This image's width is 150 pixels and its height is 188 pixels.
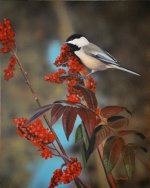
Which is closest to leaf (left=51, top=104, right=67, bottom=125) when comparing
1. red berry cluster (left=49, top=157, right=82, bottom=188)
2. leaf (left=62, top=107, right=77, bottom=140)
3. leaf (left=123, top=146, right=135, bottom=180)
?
leaf (left=62, top=107, right=77, bottom=140)

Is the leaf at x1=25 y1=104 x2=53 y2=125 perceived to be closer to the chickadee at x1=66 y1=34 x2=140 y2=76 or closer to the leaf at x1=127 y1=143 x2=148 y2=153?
the chickadee at x1=66 y1=34 x2=140 y2=76

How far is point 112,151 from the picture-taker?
83.4 inches

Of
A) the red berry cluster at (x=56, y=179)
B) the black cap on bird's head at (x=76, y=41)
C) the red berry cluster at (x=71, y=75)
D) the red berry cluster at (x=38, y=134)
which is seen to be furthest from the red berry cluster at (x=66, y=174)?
the black cap on bird's head at (x=76, y=41)

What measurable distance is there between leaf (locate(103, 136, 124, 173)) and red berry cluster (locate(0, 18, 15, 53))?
810 millimetres

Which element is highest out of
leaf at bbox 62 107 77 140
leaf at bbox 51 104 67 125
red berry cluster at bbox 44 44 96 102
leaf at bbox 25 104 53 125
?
red berry cluster at bbox 44 44 96 102

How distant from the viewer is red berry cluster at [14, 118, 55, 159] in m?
2.11

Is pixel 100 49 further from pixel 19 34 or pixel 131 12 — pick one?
pixel 19 34

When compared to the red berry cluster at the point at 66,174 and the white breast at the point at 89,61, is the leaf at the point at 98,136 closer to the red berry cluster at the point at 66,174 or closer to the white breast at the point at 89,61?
the red berry cluster at the point at 66,174

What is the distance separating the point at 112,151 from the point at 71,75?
51 centimetres

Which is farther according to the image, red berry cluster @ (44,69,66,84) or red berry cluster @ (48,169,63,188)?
red berry cluster @ (44,69,66,84)

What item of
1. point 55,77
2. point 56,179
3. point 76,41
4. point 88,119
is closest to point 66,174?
point 56,179

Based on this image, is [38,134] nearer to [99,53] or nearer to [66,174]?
[66,174]

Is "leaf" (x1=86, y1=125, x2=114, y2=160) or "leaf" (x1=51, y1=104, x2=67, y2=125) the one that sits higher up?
"leaf" (x1=51, y1=104, x2=67, y2=125)

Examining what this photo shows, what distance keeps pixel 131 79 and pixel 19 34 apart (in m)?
0.73
